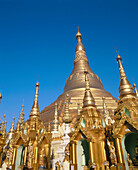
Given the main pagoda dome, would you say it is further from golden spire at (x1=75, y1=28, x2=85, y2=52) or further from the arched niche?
the arched niche

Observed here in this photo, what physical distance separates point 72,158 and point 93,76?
31.0 m

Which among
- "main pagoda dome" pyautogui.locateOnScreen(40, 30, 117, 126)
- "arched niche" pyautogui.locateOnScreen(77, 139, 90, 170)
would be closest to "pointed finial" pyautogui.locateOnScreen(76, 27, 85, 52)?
"main pagoda dome" pyautogui.locateOnScreen(40, 30, 117, 126)

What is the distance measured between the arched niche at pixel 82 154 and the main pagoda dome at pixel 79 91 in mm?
9728

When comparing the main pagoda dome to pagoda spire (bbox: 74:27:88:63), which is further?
pagoda spire (bbox: 74:27:88:63)

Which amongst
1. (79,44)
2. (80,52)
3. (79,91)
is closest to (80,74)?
(79,91)

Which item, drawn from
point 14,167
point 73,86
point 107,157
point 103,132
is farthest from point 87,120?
point 73,86

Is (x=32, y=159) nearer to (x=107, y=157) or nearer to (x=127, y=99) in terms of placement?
(x=107, y=157)

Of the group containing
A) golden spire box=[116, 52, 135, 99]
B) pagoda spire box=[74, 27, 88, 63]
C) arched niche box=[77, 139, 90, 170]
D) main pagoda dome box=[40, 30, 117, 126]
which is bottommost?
arched niche box=[77, 139, 90, 170]

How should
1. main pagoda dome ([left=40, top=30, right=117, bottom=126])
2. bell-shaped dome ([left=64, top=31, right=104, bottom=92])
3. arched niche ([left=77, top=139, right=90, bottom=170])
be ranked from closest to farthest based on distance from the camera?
arched niche ([left=77, top=139, right=90, bottom=170])
main pagoda dome ([left=40, top=30, right=117, bottom=126])
bell-shaped dome ([left=64, top=31, right=104, bottom=92])

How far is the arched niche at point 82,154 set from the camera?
10.2 meters

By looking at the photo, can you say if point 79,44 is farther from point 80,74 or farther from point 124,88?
point 124,88

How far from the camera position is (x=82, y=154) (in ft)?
35.0

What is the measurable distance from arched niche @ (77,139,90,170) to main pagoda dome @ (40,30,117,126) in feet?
31.9

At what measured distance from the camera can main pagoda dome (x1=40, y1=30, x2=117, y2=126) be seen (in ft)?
90.2
